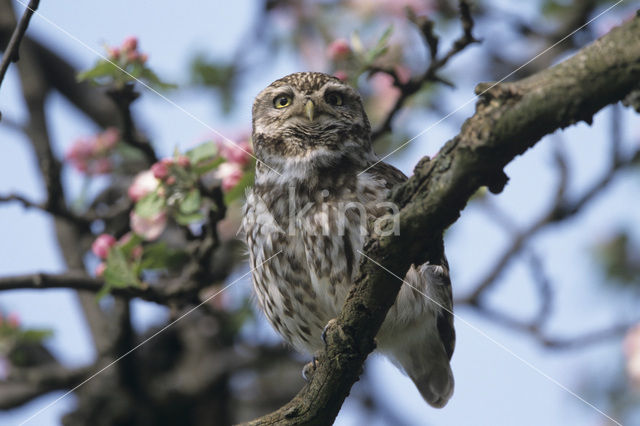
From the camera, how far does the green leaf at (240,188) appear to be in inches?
126

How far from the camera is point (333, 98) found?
3176 millimetres

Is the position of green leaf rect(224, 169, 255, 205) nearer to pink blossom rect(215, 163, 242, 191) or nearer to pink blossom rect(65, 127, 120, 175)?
pink blossom rect(215, 163, 242, 191)

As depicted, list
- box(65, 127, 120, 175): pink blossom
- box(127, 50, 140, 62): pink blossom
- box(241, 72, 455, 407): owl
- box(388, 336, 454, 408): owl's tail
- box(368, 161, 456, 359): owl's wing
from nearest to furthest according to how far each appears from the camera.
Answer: box(241, 72, 455, 407): owl
box(368, 161, 456, 359): owl's wing
box(127, 50, 140, 62): pink blossom
box(388, 336, 454, 408): owl's tail
box(65, 127, 120, 175): pink blossom

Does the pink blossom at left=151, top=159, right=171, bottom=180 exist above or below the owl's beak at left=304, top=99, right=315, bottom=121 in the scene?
below

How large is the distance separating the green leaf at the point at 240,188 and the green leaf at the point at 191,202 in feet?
0.63

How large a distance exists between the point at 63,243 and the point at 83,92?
189 cm

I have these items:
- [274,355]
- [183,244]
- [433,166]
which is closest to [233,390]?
[274,355]

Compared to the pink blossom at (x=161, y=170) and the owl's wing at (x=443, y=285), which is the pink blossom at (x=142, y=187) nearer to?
the pink blossom at (x=161, y=170)

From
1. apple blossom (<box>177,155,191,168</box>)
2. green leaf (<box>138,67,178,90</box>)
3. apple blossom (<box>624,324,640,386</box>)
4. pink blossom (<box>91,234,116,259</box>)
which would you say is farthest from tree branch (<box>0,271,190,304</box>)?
apple blossom (<box>624,324,640,386</box>)

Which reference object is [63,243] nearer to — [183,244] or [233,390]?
[183,244]

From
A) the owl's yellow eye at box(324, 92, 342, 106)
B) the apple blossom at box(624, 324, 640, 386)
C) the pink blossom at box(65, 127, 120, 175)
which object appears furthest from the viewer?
the apple blossom at box(624, 324, 640, 386)

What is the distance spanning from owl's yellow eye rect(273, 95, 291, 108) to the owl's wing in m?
0.48

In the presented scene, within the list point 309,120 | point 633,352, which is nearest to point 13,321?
point 309,120

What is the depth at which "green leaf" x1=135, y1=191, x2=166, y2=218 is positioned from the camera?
2.98 metres
